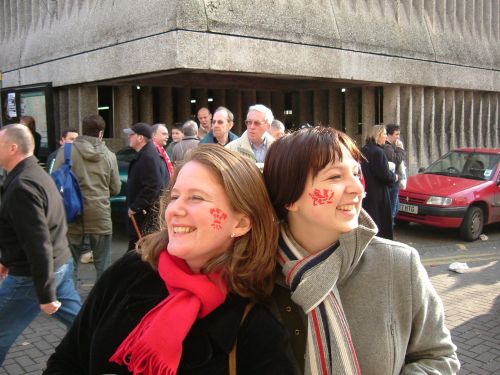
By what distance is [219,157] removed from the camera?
169 centimetres

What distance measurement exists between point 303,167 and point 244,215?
252 millimetres

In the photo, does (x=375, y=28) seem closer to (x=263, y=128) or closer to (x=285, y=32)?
(x=285, y=32)

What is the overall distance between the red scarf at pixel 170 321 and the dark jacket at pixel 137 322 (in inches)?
2.0

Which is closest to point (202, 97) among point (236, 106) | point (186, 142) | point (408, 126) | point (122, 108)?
point (236, 106)

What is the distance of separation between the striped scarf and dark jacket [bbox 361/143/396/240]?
5.18m

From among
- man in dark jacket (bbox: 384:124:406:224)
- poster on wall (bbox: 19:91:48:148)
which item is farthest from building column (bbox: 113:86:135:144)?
man in dark jacket (bbox: 384:124:406:224)

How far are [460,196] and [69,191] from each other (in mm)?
6852

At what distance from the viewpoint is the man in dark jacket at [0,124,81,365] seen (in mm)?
3359

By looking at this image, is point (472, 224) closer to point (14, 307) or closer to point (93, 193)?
point (93, 193)

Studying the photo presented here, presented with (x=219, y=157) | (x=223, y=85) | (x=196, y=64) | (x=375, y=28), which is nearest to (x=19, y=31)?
(x=223, y=85)

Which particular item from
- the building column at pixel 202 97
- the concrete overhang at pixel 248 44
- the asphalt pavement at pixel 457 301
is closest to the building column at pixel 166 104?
the building column at pixel 202 97

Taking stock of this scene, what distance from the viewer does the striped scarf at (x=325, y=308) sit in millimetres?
1603

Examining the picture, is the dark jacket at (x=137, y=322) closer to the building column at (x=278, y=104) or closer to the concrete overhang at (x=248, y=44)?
the concrete overhang at (x=248, y=44)

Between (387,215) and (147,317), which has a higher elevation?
(147,317)
